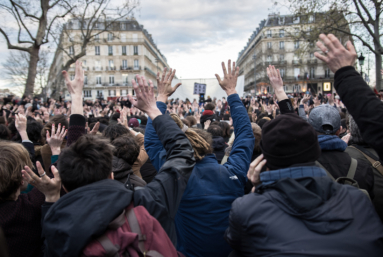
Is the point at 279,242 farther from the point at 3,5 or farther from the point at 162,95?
the point at 3,5

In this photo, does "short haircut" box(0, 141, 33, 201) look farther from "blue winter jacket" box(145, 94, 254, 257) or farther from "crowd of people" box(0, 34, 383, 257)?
"blue winter jacket" box(145, 94, 254, 257)

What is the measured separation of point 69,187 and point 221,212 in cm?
104

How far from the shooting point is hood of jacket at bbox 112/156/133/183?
2419 mm

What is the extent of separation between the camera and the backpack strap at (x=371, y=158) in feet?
6.89

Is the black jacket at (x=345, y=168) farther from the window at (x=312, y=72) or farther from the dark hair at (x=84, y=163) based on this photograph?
the window at (x=312, y=72)

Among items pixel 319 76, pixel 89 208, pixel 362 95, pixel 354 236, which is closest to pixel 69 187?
pixel 89 208

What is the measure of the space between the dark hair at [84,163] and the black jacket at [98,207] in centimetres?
11

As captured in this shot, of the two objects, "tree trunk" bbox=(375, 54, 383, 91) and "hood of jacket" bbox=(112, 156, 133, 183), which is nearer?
"hood of jacket" bbox=(112, 156, 133, 183)

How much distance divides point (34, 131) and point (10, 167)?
2.25 m

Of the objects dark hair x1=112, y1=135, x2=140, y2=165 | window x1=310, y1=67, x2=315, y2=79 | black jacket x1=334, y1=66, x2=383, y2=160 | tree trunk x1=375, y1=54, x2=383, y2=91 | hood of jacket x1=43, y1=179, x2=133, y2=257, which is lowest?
hood of jacket x1=43, y1=179, x2=133, y2=257

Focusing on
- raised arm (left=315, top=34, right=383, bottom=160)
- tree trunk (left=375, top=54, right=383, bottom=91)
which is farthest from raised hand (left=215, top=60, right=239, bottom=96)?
tree trunk (left=375, top=54, right=383, bottom=91)

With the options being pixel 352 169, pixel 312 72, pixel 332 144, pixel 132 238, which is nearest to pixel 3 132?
pixel 132 238

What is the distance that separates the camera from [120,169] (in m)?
2.44

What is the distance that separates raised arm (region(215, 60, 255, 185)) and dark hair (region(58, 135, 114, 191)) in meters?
1.00
